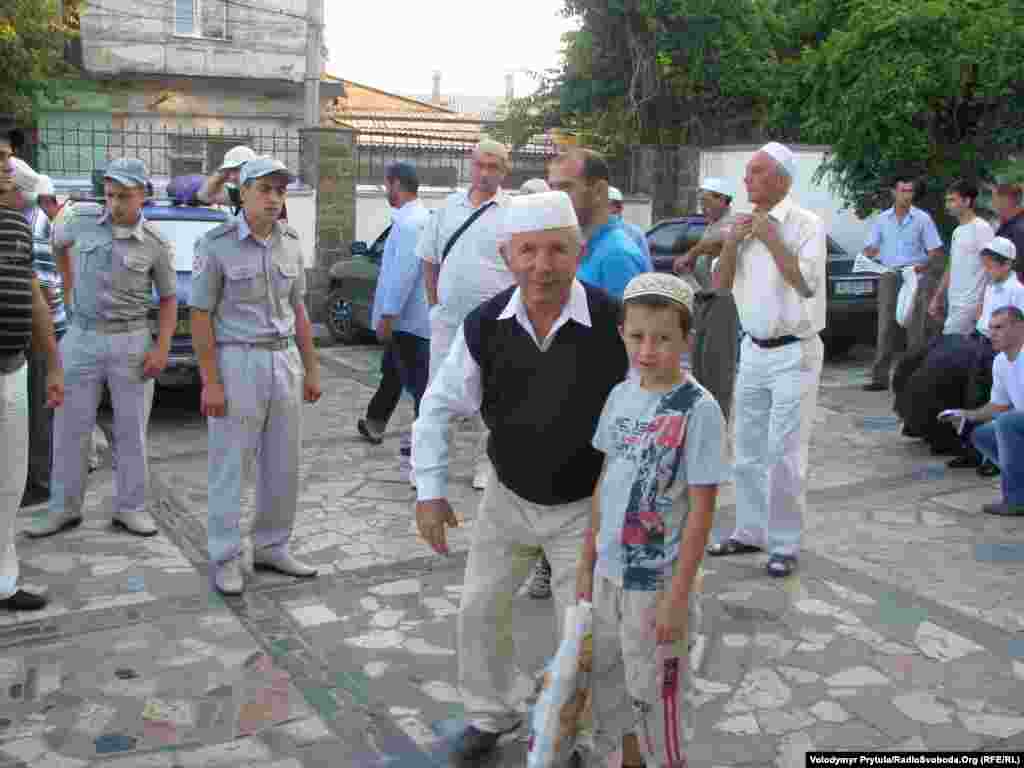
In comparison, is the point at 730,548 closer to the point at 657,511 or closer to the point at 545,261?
the point at 657,511

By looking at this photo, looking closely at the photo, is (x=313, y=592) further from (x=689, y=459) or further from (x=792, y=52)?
(x=792, y=52)

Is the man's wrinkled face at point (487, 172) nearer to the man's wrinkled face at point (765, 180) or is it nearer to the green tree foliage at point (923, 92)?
the man's wrinkled face at point (765, 180)

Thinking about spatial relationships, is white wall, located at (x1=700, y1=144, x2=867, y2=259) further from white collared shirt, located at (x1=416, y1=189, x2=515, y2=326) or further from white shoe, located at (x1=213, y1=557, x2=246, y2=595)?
white shoe, located at (x1=213, y1=557, x2=246, y2=595)

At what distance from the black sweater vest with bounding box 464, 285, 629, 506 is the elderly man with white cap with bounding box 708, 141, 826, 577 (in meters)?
2.31

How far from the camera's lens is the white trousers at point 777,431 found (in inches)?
234

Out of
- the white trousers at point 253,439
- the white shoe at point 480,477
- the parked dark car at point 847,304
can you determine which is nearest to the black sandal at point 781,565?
the white shoe at point 480,477

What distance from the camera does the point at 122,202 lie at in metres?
6.39

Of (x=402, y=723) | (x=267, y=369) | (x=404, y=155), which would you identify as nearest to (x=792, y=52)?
(x=404, y=155)

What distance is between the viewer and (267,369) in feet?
18.5

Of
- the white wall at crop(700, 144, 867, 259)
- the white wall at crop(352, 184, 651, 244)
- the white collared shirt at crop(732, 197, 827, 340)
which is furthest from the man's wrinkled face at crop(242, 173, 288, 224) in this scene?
the white wall at crop(700, 144, 867, 259)

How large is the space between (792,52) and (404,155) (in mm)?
6969

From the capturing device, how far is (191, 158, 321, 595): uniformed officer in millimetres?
5547

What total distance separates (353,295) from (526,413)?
33.8 ft

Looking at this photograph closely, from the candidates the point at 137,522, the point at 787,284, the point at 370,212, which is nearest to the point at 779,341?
the point at 787,284
